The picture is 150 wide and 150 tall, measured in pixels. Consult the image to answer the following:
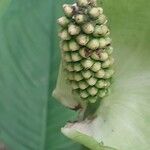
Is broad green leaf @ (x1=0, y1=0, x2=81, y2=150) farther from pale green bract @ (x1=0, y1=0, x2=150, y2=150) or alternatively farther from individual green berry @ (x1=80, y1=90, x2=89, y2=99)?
individual green berry @ (x1=80, y1=90, x2=89, y2=99)

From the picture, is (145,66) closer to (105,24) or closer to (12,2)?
(105,24)

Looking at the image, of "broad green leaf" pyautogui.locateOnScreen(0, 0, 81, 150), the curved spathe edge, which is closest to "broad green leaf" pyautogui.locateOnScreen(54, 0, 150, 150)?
the curved spathe edge

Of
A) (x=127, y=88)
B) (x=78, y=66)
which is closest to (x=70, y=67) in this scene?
(x=78, y=66)

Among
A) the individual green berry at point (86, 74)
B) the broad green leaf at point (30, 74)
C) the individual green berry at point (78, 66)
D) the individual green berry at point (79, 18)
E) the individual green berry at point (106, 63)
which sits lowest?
the broad green leaf at point (30, 74)

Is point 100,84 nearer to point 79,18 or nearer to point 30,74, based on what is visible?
point 79,18

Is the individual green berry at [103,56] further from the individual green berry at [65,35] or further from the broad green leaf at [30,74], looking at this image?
the broad green leaf at [30,74]

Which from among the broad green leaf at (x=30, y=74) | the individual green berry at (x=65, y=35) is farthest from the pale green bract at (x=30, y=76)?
the individual green berry at (x=65, y=35)

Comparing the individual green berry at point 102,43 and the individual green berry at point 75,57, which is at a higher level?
the individual green berry at point 102,43
